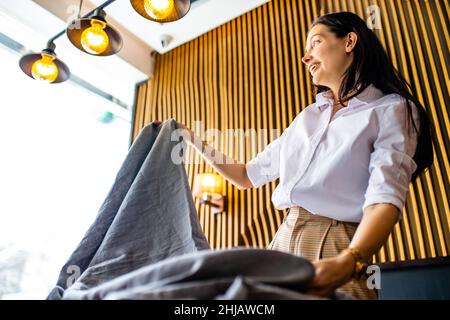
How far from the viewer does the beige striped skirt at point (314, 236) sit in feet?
2.89

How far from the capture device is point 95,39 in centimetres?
256

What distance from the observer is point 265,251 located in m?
0.49

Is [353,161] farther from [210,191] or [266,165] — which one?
[210,191]

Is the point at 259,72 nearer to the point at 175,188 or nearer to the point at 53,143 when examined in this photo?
the point at 53,143

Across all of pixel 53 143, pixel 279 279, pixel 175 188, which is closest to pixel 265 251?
pixel 279 279

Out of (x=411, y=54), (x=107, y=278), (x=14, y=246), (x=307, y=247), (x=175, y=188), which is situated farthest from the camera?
(x=14, y=246)

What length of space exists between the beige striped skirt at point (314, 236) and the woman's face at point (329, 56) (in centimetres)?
51

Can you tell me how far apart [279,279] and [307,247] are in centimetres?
47

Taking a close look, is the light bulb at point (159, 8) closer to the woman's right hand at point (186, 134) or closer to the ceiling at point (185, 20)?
the woman's right hand at point (186, 134)

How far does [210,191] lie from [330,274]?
263 cm

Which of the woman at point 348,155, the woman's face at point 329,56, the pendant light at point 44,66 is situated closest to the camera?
the woman at point 348,155

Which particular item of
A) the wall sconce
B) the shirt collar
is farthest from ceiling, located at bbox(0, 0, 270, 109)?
the shirt collar

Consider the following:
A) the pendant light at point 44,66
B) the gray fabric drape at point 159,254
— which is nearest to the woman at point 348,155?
the gray fabric drape at point 159,254
